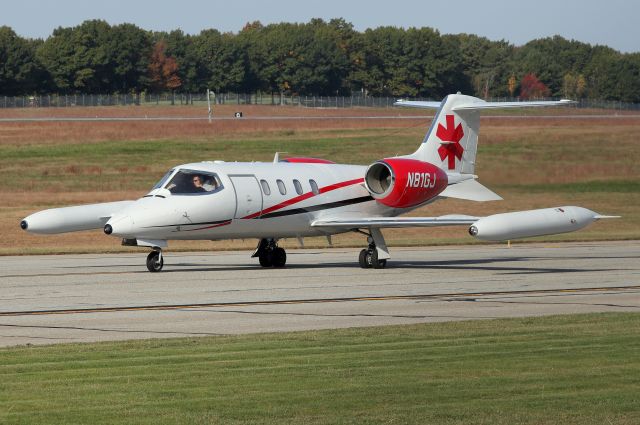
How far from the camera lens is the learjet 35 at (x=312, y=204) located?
94.5ft

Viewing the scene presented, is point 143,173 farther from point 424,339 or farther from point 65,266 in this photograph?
point 424,339

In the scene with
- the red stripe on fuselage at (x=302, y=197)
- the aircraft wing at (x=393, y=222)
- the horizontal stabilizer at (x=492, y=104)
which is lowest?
the aircraft wing at (x=393, y=222)

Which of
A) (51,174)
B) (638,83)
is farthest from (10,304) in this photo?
(638,83)

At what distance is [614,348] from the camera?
16.8 meters

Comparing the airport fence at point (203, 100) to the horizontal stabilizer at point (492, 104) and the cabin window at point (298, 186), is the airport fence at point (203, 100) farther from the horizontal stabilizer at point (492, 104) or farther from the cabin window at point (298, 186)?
the cabin window at point (298, 186)

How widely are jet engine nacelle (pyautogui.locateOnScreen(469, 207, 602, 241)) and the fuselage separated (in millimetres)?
4850

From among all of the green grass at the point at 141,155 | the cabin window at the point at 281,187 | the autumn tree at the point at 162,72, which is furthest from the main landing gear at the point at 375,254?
the autumn tree at the point at 162,72

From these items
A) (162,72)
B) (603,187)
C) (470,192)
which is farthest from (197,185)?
(162,72)

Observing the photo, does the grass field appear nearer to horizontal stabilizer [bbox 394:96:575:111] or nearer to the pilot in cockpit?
horizontal stabilizer [bbox 394:96:575:111]

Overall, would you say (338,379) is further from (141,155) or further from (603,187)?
(141,155)

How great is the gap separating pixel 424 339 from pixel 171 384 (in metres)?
5.07

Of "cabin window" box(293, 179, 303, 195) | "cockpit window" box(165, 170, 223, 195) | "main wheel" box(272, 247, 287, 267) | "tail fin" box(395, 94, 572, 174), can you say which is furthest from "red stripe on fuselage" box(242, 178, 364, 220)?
"tail fin" box(395, 94, 572, 174)

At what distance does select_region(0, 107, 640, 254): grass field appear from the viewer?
148 feet

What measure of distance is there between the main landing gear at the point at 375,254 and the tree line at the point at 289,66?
116529 millimetres
